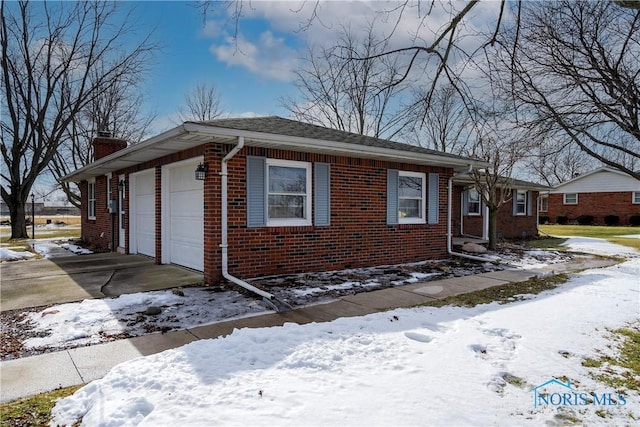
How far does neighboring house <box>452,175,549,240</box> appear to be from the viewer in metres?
15.9

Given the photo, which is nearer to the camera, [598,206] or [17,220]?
[17,220]

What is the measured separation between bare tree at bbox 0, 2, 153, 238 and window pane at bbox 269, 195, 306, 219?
15.6 meters

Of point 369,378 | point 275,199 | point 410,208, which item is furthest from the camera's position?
point 410,208

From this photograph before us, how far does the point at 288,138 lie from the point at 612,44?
22.6 feet

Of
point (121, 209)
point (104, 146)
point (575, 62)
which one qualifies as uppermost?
point (575, 62)

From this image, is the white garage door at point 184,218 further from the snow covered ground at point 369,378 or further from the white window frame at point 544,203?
the white window frame at point 544,203

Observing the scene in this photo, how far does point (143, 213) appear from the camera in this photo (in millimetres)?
10391

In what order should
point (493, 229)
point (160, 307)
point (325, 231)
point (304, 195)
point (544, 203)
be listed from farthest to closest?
point (544, 203), point (493, 229), point (325, 231), point (304, 195), point (160, 307)

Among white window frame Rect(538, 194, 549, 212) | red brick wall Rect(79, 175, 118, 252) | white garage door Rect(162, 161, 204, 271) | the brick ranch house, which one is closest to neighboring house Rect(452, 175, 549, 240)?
the brick ranch house

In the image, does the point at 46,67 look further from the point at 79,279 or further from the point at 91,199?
the point at 79,279

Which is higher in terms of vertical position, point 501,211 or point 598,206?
point 598,206

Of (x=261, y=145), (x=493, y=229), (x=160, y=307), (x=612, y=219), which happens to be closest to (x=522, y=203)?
(x=493, y=229)

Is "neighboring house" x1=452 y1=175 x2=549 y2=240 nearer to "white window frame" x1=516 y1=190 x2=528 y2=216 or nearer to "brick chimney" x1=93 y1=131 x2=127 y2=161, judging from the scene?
"white window frame" x1=516 y1=190 x2=528 y2=216

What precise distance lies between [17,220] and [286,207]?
18157mm
